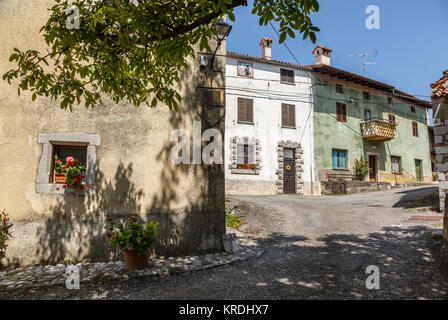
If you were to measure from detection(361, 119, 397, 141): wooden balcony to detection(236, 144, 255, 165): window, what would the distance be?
32.1ft

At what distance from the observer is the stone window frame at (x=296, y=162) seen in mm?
17967

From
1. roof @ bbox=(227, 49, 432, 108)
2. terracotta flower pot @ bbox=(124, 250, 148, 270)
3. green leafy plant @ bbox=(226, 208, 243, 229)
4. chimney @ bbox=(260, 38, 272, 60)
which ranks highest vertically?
chimney @ bbox=(260, 38, 272, 60)

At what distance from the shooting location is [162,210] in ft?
18.5

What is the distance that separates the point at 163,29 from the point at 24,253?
15.6 ft

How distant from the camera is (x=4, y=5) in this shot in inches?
223

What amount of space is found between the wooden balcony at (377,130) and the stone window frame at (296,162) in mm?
6218

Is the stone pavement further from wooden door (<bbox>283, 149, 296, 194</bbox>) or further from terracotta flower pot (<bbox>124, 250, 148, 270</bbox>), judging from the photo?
wooden door (<bbox>283, 149, 296, 194</bbox>)

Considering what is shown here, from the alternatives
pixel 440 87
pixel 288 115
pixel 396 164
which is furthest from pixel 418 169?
pixel 440 87

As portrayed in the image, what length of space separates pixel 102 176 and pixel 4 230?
6.34 feet

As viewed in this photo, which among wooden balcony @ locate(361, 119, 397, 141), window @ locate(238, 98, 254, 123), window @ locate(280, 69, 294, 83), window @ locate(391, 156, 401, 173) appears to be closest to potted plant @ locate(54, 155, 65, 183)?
window @ locate(238, 98, 254, 123)

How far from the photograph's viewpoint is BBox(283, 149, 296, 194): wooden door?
59.9 feet

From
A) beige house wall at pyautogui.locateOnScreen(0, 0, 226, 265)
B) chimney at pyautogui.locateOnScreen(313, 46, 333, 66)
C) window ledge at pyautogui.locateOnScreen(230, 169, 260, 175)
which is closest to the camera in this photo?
beige house wall at pyautogui.locateOnScreen(0, 0, 226, 265)

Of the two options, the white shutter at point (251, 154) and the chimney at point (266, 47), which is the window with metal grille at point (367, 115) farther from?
the white shutter at point (251, 154)
